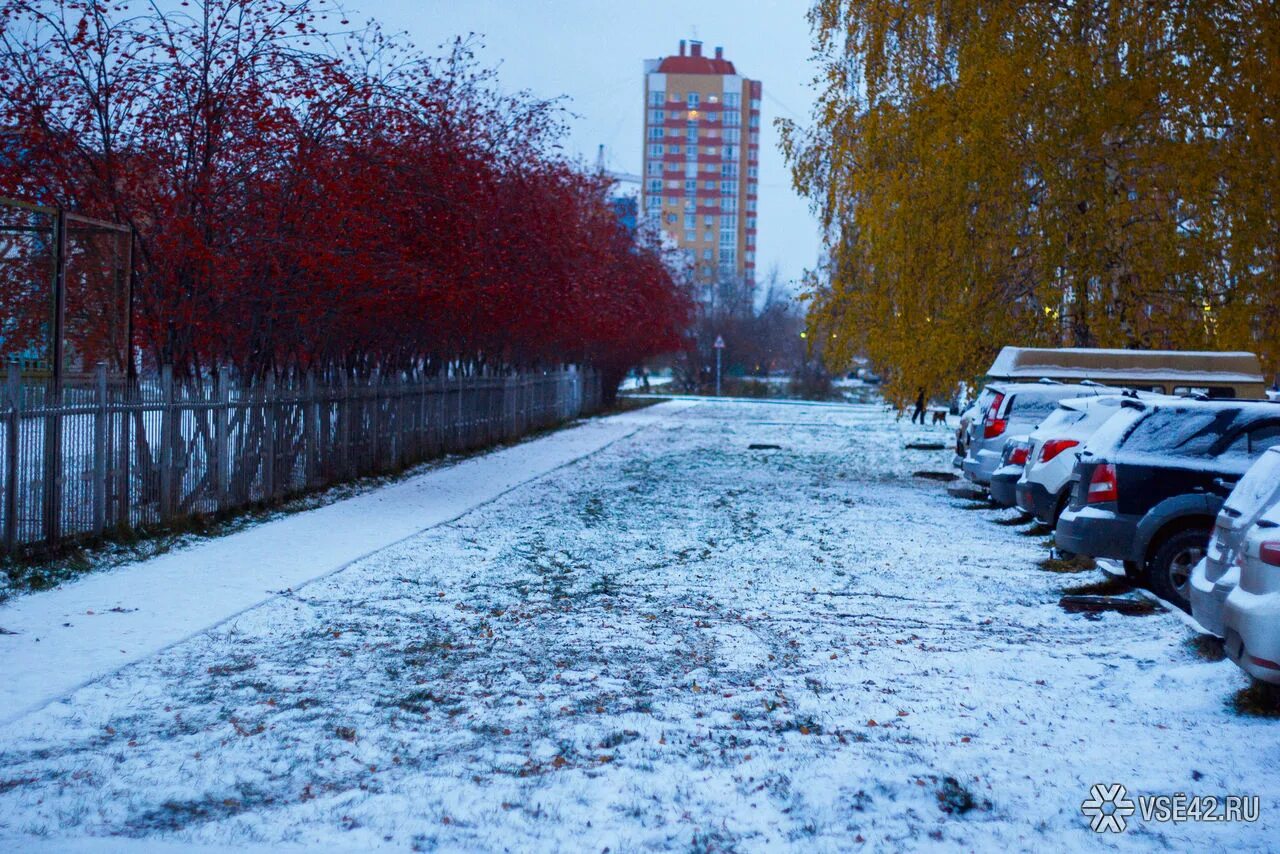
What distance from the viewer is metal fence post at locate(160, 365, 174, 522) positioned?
1555 cm

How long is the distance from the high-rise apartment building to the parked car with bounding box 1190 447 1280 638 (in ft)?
522

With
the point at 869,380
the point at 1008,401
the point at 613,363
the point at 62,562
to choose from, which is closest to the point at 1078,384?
the point at 1008,401

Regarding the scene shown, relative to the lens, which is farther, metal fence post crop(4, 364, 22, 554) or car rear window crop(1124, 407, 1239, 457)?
metal fence post crop(4, 364, 22, 554)

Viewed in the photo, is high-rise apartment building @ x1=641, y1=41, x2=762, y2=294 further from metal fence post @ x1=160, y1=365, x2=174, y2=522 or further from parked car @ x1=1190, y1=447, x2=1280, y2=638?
parked car @ x1=1190, y1=447, x2=1280, y2=638

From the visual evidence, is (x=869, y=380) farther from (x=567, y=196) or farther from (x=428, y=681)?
(x=428, y=681)

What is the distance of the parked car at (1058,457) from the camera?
1534 cm

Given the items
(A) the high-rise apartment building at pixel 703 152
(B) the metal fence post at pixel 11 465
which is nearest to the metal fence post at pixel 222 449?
(B) the metal fence post at pixel 11 465

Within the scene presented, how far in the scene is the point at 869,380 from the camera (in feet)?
387

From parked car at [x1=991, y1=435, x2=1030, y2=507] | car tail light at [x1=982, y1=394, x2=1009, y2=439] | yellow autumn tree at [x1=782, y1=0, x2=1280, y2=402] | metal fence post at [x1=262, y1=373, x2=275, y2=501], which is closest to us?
parked car at [x1=991, y1=435, x2=1030, y2=507]

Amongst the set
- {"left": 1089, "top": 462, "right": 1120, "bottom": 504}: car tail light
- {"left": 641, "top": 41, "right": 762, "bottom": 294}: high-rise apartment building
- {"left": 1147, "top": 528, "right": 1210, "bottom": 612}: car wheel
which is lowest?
{"left": 1147, "top": 528, "right": 1210, "bottom": 612}: car wheel

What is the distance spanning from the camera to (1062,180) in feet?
76.4

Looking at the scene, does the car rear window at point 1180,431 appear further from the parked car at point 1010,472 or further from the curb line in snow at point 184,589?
the curb line in snow at point 184,589

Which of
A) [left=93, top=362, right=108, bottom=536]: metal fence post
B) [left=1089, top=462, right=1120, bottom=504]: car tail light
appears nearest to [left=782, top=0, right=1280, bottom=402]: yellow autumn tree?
[left=1089, top=462, right=1120, bottom=504]: car tail light

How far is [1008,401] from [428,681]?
13.2 metres
